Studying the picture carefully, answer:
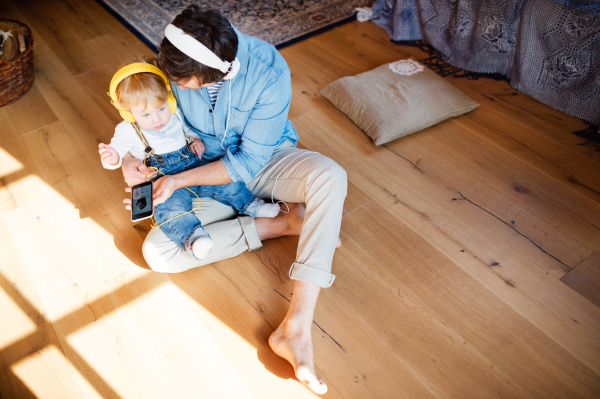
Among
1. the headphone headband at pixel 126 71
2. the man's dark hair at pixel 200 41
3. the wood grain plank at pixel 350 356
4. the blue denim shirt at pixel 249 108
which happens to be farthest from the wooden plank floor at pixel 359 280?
the man's dark hair at pixel 200 41

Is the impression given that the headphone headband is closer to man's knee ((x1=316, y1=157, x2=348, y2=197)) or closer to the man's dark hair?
the man's dark hair

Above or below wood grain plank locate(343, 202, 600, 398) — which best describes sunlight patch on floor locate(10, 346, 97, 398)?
below

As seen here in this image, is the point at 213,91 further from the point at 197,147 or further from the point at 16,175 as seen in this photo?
the point at 16,175

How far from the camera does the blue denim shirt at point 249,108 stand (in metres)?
1.32

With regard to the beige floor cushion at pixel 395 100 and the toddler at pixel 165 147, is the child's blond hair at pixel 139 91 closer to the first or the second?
the toddler at pixel 165 147

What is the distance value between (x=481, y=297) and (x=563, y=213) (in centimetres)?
61

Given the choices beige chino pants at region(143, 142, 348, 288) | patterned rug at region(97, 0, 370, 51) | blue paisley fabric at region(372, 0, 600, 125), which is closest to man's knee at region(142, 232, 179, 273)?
beige chino pants at region(143, 142, 348, 288)

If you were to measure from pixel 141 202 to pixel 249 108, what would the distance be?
1.62 feet

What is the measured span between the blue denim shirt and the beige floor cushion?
0.75m

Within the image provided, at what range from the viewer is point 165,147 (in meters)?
1.47

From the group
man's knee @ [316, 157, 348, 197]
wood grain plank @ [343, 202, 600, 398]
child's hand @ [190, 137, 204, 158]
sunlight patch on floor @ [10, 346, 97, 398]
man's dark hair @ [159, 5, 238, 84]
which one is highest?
man's dark hair @ [159, 5, 238, 84]

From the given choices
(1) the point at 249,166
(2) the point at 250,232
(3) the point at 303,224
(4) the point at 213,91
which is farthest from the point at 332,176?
(4) the point at 213,91

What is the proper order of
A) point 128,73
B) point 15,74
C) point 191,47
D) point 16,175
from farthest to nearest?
point 15,74 → point 16,175 → point 128,73 → point 191,47

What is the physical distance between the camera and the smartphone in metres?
1.33
